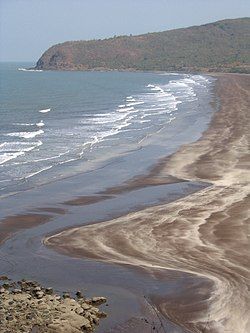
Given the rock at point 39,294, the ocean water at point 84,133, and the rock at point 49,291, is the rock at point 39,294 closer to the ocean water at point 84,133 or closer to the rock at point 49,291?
the rock at point 49,291

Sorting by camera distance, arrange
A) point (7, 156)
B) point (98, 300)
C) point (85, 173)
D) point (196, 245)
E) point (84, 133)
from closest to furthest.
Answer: point (98, 300) < point (196, 245) < point (85, 173) < point (7, 156) < point (84, 133)

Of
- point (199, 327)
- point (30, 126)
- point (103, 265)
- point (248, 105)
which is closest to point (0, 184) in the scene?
point (103, 265)

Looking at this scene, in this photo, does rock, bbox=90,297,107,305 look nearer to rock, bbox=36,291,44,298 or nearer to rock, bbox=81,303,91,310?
rock, bbox=81,303,91,310

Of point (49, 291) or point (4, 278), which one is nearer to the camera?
point (49, 291)

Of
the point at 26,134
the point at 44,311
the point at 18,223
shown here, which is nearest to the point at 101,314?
the point at 44,311

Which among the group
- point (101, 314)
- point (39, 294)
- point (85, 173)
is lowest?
point (85, 173)

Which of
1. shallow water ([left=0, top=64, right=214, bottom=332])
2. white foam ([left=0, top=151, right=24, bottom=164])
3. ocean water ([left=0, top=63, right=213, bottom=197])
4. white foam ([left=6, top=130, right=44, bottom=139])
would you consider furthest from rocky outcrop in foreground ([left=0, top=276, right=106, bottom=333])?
white foam ([left=6, top=130, right=44, bottom=139])

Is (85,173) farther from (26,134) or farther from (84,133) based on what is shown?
(26,134)
